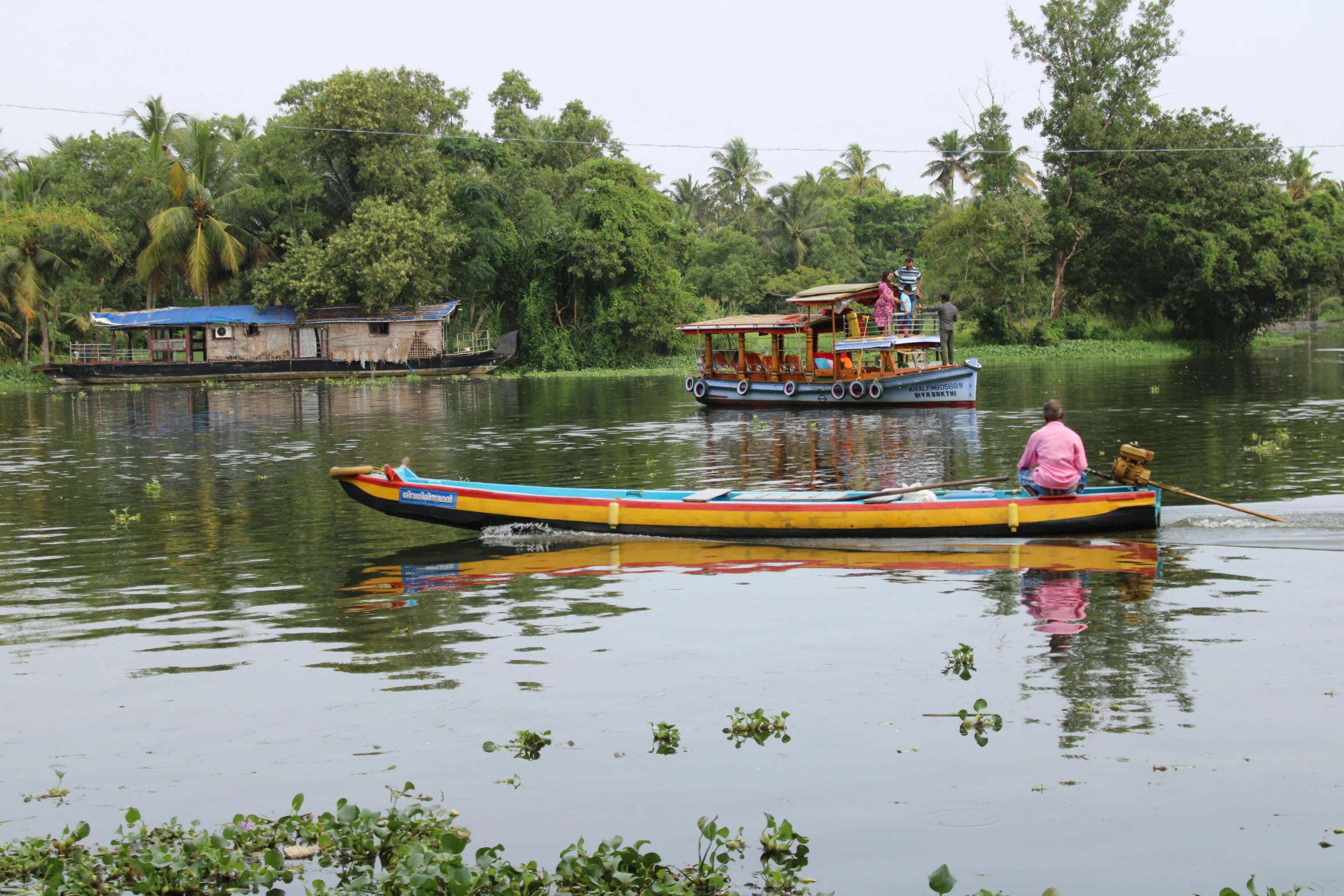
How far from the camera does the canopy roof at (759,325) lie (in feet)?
105

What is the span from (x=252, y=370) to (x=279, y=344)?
1.86 metres

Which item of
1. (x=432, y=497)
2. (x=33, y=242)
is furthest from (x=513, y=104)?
(x=432, y=497)

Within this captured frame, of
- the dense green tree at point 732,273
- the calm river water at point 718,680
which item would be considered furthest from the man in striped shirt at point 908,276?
the dense green tree at point 732,273

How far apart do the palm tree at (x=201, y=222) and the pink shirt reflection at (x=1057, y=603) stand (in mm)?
49464

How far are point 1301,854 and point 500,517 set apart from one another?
930 centimetres

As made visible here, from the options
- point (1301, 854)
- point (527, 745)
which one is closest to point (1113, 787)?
point (1301, 854)

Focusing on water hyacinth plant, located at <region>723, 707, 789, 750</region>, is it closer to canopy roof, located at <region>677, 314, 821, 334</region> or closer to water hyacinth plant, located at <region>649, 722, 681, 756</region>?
water hyacinth plant, located at <region>649, 722, 681, 756</region>

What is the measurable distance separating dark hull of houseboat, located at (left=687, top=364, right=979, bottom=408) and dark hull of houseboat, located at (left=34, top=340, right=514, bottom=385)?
914 inches

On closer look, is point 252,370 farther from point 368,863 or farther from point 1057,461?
point 368,863

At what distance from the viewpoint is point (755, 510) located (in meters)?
12.3

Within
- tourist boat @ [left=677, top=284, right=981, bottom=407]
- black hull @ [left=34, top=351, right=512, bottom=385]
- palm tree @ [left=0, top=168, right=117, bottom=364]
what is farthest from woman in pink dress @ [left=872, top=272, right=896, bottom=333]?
palm tree @ [left=0, top=168, right=117, bottom=364]

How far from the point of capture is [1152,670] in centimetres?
771

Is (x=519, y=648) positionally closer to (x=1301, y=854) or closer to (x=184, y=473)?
(x=1301, y=854)

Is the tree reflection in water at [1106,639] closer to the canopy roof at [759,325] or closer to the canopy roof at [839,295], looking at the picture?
the canopy roof at [839,295]
